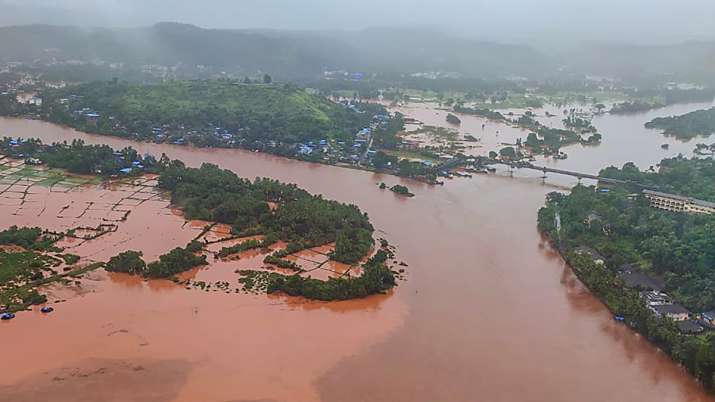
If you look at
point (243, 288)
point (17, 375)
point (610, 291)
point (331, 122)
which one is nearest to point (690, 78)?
point (331, 122)

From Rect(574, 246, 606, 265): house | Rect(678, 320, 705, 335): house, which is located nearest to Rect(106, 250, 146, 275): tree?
Rect(574, 246, 606, 265): house

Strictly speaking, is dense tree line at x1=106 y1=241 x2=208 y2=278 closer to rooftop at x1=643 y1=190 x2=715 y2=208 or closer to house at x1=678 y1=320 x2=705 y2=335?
house at x1=678 y1=320 x2=705 y2=335

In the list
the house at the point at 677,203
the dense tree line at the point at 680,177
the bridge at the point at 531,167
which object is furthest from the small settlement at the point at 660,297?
the bridge at the point at 531,167

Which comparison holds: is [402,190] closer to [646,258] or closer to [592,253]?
[592,253]

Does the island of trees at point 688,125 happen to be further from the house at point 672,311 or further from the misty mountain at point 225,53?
the misty mountain at point 225,53

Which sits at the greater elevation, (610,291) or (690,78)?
(690,78)

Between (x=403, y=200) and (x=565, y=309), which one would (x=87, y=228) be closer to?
(x=403, y=200)
